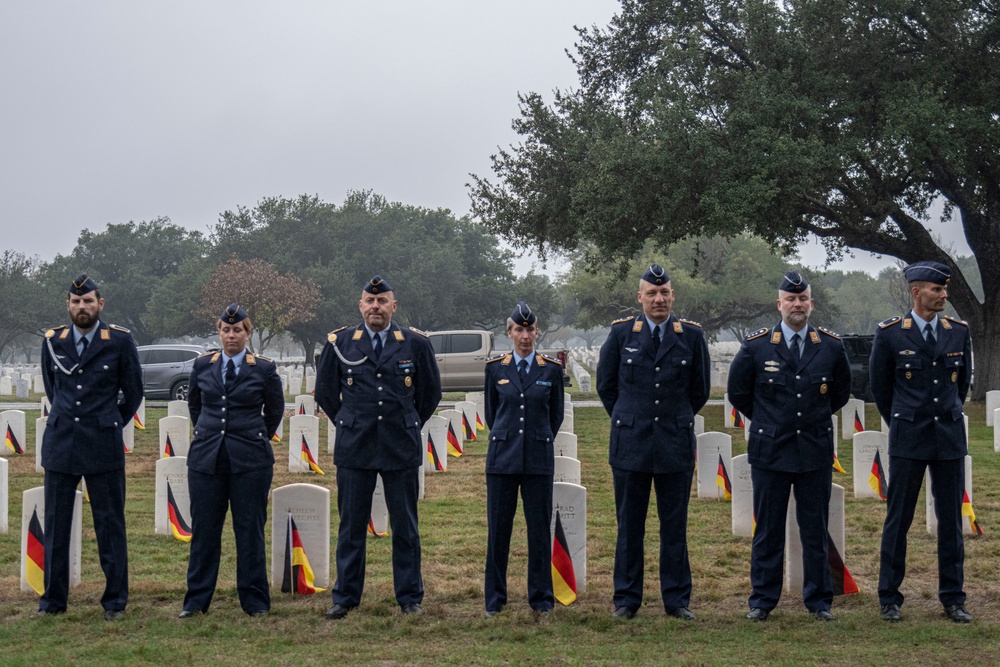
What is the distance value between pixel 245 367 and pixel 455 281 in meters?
57.0

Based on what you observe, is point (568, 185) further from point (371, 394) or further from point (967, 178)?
point (371, 394)

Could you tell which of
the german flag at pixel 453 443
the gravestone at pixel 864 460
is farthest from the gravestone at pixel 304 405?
the gravestone at pixel 864 460

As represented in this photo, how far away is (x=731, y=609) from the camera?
22.4 ft

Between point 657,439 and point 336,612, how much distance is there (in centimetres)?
218

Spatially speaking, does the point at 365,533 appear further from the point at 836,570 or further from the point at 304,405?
the point at 304,405

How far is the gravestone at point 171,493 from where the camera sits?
9242 mm

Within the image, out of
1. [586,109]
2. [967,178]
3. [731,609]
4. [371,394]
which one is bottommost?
[731,609]

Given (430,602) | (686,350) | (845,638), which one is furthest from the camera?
(430,602)

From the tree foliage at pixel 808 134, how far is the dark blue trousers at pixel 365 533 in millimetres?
13329

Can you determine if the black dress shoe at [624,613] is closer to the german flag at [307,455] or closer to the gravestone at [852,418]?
the german flag at [307,455]

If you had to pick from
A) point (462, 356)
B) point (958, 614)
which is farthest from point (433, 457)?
point (462, 356)

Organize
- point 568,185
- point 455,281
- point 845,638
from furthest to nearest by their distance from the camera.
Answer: point 455,281 → point 568,185 → point 845,638

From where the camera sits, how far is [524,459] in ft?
22.0

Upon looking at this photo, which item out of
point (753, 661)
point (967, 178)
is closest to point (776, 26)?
point (967, 178)
